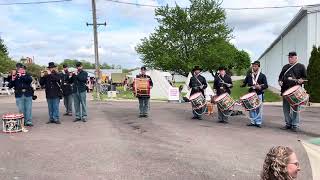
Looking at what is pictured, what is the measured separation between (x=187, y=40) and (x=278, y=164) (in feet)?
146

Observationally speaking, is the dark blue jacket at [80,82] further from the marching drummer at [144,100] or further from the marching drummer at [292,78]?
the marching drummer at [292,78]

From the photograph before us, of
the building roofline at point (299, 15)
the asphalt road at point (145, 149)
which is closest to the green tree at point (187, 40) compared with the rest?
the building roofline at point (299, 15)

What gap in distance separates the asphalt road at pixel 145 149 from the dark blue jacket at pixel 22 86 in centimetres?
108

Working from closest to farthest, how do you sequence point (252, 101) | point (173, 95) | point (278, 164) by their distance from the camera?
1. point (278, 164)
2. point (252, 101)
3. point (173, 95)

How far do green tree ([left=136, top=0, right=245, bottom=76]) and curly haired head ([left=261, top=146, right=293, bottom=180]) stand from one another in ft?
140

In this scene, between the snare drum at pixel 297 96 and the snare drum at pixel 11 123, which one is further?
the snare drum at pixel 11 123

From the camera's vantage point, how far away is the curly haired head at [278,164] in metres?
3.42

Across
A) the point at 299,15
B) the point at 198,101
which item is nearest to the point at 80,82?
the point at 198,101

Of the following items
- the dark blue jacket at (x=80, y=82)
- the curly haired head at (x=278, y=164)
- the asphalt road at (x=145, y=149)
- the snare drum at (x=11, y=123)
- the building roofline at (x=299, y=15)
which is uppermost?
the building roofline at (x=299, y=15)

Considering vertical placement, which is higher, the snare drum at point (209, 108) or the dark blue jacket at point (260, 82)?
the dark blue jacket at point (260, 82)

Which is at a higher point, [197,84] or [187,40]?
[187,40]

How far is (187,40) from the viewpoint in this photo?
156 ft

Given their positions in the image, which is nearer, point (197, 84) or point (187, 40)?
point (197, 84)

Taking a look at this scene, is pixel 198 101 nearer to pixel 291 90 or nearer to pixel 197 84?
pixel 197 84
